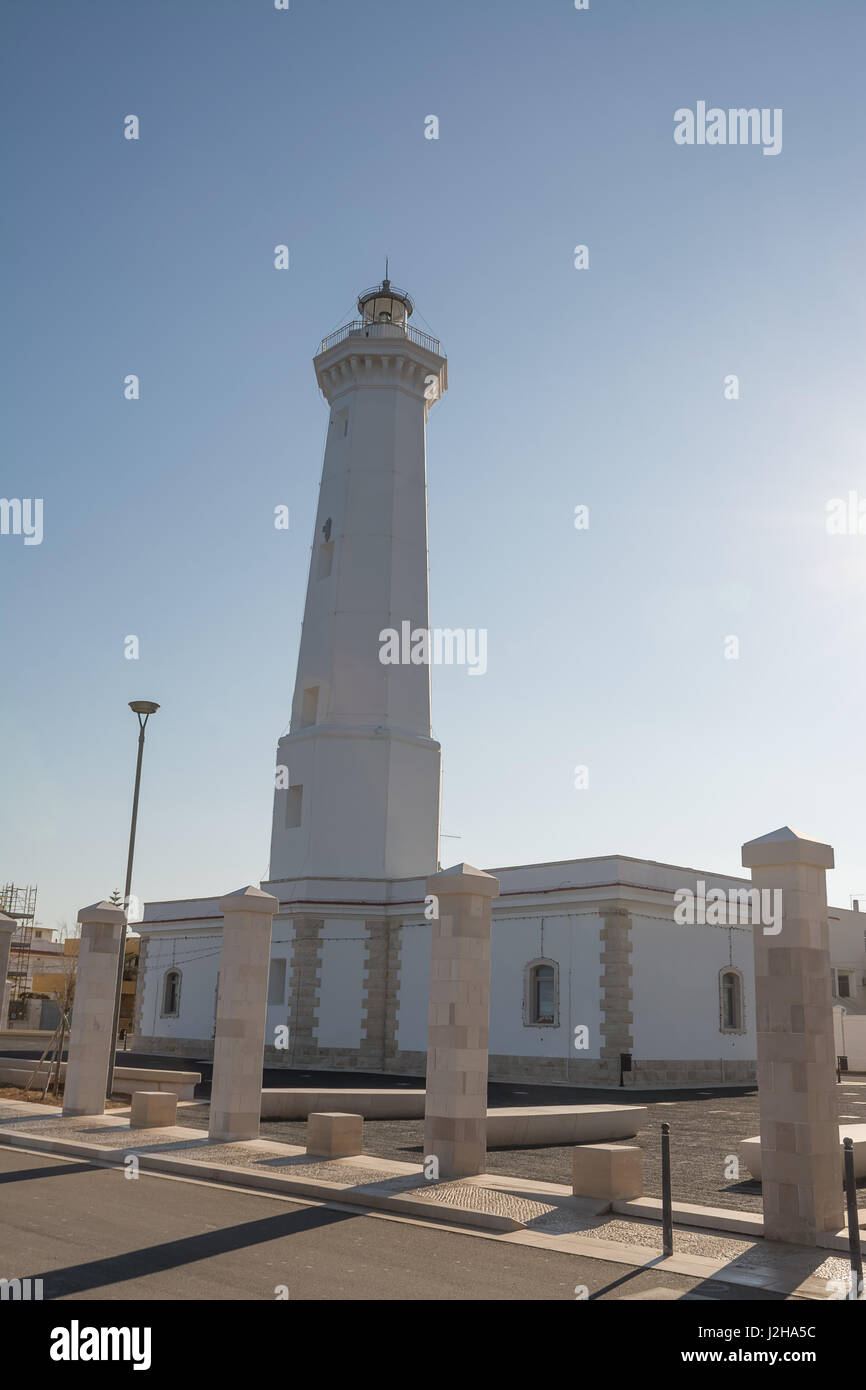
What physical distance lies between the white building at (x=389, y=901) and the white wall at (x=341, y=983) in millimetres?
42

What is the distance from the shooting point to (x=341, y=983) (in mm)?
30656

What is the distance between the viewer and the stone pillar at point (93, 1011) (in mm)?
18219

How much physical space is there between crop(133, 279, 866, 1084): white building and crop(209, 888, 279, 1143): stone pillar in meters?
12.7

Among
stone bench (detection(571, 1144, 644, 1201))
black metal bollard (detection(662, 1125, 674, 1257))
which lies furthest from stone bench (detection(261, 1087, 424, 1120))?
black metal bollard (detection(662, 1125, 674, 1257))

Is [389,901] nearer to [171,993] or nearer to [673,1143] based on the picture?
[171,993]

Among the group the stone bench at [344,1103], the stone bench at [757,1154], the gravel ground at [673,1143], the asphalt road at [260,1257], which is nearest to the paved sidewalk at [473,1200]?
the asphalt road at [260,1257]

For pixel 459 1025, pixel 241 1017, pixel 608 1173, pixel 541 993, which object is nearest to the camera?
pixel 608 1173

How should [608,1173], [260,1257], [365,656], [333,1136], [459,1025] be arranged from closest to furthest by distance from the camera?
[260,1257] → [608,1173] → [459,1025] → [333,1136] → [365,656]

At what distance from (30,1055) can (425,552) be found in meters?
20.0

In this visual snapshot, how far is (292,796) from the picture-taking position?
33.5m

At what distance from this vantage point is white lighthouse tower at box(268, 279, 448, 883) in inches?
1268

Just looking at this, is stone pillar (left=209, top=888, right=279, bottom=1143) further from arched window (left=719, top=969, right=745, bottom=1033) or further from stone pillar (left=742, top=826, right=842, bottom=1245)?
arched window (left=719, top=969, right=745, bottom=1033)

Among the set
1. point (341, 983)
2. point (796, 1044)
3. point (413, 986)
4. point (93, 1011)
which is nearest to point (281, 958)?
point (341, 983)

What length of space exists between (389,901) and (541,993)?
18.7 feet
